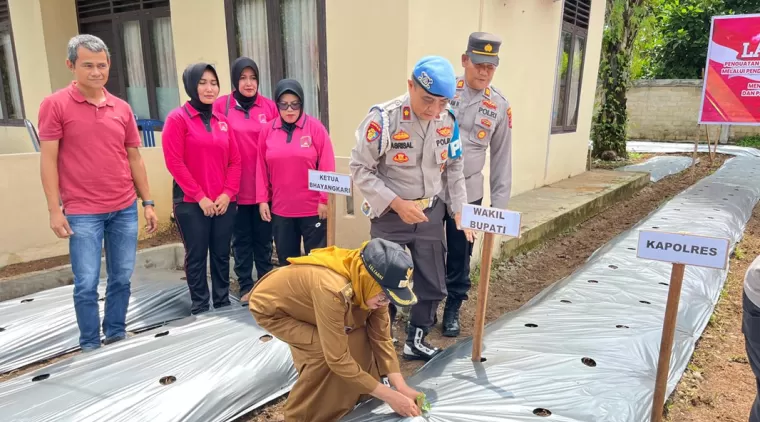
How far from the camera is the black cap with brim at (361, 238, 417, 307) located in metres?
1.62

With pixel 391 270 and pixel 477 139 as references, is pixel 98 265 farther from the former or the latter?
pixel 477 139

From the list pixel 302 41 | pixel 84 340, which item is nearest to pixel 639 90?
pixel 302 41

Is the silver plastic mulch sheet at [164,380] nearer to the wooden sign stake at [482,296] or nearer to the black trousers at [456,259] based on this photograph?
the wooden sign stake at [482,296]

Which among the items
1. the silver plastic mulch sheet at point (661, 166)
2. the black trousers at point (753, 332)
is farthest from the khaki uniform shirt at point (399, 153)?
the silver plastic mulch sheet at point (661, 166)

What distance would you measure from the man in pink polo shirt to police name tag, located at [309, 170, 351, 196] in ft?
3.14

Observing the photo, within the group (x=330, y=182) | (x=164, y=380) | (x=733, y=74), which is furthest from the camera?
(x=733, y=74)

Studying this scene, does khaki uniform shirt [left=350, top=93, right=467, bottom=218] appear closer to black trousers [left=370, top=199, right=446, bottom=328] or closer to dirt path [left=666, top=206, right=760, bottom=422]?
black trousers [left=370, top=199, right=446, bottom=328]

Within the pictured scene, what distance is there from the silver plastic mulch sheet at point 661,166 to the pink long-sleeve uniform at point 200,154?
27.5ft

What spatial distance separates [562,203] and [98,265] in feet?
16.4

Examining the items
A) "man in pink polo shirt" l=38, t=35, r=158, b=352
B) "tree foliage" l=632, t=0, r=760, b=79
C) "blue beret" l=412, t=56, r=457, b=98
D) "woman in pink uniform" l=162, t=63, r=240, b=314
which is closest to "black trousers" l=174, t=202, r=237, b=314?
"woman in pink uniform" l=162, t=63, r=240, b=314

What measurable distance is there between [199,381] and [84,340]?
0.87m

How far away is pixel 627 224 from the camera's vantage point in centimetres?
617

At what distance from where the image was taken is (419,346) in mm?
2643

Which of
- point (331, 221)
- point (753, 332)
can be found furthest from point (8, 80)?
point (753, 332)
